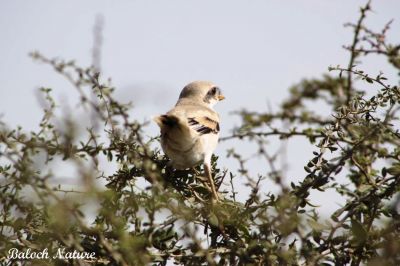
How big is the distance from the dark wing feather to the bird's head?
4.06 ft

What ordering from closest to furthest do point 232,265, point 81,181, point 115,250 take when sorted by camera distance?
point 81,181, point 115,250, point 232,265

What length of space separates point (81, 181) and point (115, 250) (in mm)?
435

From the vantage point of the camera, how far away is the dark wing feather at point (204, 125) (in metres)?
6.48

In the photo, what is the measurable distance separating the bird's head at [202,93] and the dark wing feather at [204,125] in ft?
4.06

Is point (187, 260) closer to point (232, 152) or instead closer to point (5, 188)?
point (232, 152)

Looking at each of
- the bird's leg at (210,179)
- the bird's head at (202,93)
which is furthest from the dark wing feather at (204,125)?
the bird's head at (202,93)

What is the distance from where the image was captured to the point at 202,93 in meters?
8.41

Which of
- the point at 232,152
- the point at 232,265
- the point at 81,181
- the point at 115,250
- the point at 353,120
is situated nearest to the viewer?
the point at 81,181

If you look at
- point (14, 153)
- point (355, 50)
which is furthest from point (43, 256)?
point (355, 50)

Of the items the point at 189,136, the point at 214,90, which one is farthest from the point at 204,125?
the point at 214,90

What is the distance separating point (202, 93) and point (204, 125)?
5.86 feet

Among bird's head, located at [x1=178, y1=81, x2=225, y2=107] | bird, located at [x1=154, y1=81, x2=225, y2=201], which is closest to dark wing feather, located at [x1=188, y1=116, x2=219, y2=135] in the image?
bird, located at [x1=154, y1=81, x2=225, y2=201]

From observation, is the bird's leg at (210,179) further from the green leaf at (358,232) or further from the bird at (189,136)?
the green leaf at (358,232)

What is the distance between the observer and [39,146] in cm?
297
